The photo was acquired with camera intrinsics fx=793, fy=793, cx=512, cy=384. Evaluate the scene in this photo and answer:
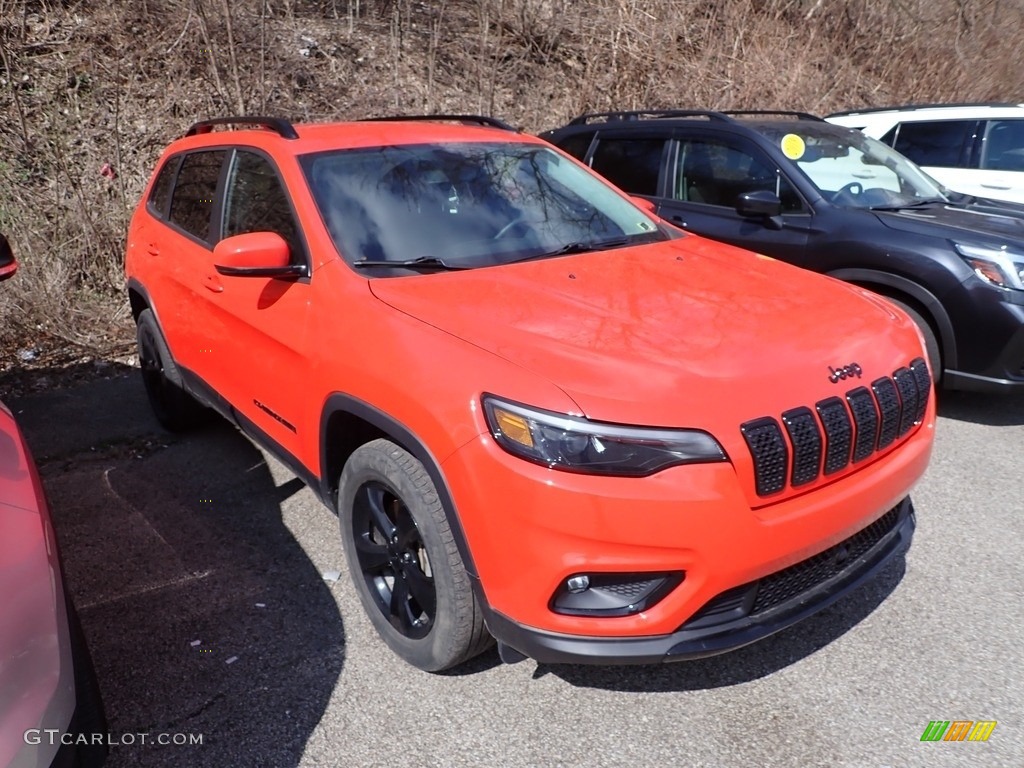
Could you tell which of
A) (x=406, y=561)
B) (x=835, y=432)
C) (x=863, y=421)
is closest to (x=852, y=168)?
(x=863, y=421)

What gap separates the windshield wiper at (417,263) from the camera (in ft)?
9.42

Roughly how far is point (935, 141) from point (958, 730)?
6.84 meters

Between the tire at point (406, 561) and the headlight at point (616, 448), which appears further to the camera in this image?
the tire at point (406, 561)

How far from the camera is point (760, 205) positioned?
4949mm

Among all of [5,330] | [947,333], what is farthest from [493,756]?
[5,330]

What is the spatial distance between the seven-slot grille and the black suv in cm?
228

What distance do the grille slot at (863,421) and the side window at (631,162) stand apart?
12.6 feet

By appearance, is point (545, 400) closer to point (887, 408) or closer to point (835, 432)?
point (835, 432)

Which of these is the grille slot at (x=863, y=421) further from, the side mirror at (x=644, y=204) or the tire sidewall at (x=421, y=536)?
the side mirror at (x=644, y=204)

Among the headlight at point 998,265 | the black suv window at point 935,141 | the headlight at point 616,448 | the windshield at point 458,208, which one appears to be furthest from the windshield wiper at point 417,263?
the black suv window at point 935,141

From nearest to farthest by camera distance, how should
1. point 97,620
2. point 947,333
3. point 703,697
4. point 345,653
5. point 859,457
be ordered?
point 859,457 < point 703,697 < point 345,653 < point 97,620 < point 947,333

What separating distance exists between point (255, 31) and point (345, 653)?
871 cm

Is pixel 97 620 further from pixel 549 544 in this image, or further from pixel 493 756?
pixel 549 544

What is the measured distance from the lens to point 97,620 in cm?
303
